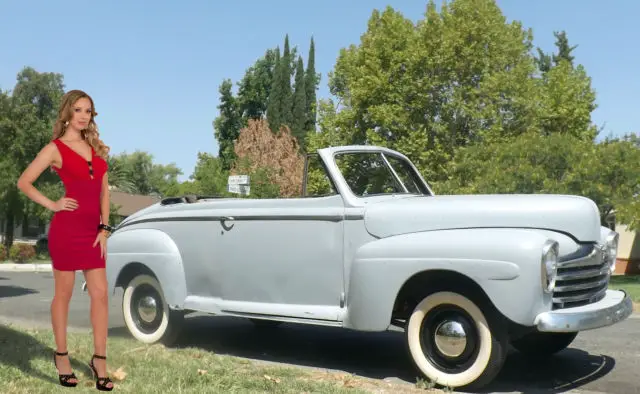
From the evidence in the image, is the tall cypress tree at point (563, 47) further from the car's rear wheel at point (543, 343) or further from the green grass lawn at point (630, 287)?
the car's rear wheel at point (543, 343)

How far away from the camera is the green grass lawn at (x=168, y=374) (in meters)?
4.76

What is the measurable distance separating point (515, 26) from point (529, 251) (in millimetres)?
31294

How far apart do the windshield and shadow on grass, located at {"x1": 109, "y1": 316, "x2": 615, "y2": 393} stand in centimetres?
155

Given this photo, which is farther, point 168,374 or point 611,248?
point 611,248

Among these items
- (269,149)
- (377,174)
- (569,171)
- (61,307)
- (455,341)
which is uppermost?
(269,149)

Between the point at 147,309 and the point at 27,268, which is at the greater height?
the point at 147,309

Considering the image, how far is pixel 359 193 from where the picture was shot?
21.2 feet

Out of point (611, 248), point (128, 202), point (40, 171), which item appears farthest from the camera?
point (128, 202)

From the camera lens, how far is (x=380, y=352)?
23.1 ft

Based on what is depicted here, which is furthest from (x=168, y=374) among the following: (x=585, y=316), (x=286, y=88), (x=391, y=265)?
(x=286, y=88)

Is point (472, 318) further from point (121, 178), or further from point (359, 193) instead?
point (121, 178)

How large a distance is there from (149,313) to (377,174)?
8.89ft

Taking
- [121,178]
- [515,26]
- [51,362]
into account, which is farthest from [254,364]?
[121,178]

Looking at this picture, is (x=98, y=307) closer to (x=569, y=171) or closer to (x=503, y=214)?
(x=503, y=214)
